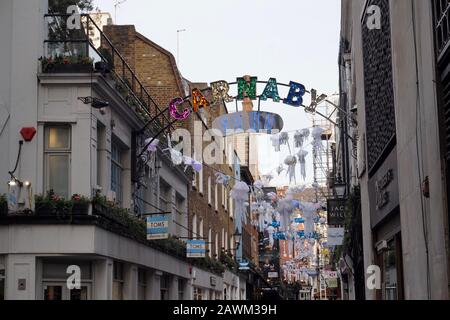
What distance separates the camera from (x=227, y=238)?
51250 mm

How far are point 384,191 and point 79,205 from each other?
25.2ft

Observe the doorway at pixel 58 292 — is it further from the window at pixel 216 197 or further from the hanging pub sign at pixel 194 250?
the window at pixel 216 197

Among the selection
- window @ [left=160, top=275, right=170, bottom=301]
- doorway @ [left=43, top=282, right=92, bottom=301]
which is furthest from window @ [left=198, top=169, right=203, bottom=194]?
doorway @ [left=43, top=282, right=92, bottom=301]

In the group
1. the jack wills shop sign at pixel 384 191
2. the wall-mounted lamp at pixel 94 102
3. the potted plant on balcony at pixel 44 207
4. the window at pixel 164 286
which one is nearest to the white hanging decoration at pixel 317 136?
the jack wills shop sign at pixel 384 191

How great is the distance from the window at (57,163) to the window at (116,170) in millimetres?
3106

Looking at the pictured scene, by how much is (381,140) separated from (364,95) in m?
3.41

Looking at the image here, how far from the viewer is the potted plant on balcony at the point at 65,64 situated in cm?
2100

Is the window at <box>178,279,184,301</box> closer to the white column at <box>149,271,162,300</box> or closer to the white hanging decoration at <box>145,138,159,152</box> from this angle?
the white column at <box>149,271,162,300</box>

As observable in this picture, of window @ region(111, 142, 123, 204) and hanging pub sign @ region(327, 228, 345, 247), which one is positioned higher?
window @ region(111, 142, 123, 204)

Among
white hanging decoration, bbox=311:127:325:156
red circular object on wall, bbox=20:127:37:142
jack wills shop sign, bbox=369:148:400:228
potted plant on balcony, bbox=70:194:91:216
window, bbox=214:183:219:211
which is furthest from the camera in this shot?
window, bbox=214:183:219:211

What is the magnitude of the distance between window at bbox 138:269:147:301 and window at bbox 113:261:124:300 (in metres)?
2.53

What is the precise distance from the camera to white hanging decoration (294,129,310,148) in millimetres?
23922

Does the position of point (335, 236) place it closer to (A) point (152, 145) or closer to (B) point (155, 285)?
(B) point (155, 285)
